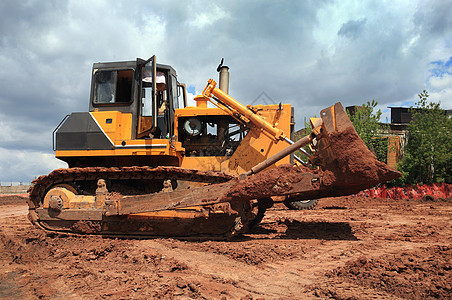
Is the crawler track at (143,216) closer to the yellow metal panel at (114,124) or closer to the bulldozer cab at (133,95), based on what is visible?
the yellow metal panel at (114,124)

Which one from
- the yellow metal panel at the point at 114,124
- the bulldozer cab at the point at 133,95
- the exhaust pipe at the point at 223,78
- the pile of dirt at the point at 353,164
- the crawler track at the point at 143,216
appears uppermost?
the exhaust pipe at the point at 223,78

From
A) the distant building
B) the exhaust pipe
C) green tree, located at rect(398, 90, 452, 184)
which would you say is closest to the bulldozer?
the exhaust pipe

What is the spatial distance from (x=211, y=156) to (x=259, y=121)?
4.50ft

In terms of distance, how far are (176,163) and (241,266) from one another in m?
3.02

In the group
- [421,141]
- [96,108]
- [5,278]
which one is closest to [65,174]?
[96,108]

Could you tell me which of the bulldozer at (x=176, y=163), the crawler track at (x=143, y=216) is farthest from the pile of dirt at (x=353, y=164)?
the crawler track at (x=143, y=216)

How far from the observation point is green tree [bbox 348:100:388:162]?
25922 mm

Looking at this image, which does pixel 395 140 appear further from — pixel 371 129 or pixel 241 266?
pixel 241 266

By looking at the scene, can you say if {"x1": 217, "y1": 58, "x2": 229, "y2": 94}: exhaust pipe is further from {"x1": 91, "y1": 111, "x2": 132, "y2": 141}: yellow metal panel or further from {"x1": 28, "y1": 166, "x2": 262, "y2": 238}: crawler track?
{"x1": 28, "y1": 166, "x2": 262, "y2": 238}: crawler track

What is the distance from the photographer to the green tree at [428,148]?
73.5 ft

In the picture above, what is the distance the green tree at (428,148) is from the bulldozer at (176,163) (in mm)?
19425

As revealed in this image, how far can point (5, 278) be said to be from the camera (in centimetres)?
407

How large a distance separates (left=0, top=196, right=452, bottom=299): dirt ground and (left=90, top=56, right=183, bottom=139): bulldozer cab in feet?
8.54

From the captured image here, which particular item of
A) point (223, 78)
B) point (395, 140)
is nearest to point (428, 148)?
point (395, 140)
